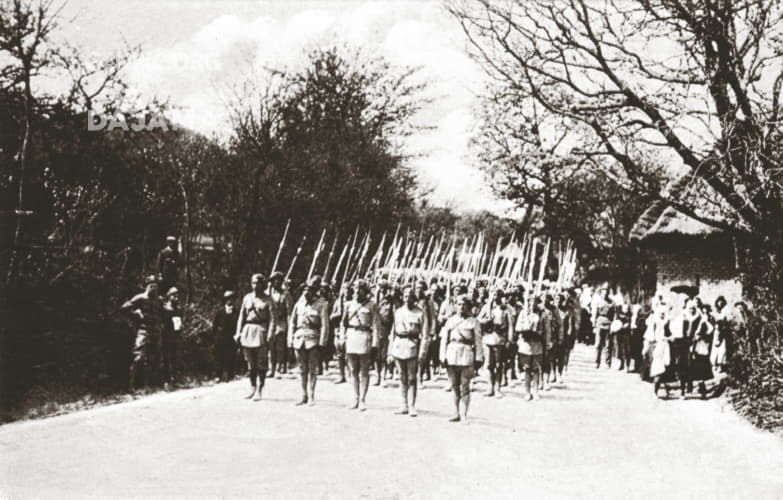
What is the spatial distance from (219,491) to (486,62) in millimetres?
10802

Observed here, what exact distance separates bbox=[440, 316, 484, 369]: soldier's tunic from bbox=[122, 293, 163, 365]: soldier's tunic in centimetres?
519

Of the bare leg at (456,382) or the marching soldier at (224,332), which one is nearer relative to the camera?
the bare leg at (456,382)

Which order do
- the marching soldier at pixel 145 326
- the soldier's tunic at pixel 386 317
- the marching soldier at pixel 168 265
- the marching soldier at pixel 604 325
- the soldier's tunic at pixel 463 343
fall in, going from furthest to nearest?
the marching soldier at pixel 604 325
the soldier's tunic at pixel 386 317
the marching soldier at pixel 168 265
the marching soldier at pixel 145 326
the soldier's tunic at pixel 463 343

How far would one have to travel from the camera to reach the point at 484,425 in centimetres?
1147

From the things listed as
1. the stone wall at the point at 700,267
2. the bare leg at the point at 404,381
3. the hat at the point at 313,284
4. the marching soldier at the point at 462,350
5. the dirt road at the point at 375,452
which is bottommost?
the dirt road at the point at 375,452

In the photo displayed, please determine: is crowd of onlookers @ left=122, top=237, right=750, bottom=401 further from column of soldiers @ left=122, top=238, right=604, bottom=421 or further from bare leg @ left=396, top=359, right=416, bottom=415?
bare leg @ left=396, top=359, right=416, bottom=415

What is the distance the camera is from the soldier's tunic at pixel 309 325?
505 inches

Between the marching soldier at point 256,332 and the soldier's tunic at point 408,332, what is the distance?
7.54 ft

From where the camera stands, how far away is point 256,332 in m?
12.9

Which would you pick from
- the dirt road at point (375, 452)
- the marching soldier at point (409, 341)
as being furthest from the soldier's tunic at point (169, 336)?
the marching soldier at point (409, 341)

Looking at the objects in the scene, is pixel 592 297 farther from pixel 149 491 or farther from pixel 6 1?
pixel 149 491

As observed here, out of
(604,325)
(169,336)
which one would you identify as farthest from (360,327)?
(604,325)

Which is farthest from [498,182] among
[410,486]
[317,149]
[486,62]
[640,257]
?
[410,486]

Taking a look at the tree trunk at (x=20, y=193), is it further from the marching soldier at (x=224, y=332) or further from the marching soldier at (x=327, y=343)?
the marching soldier at (x=327, y=343)
